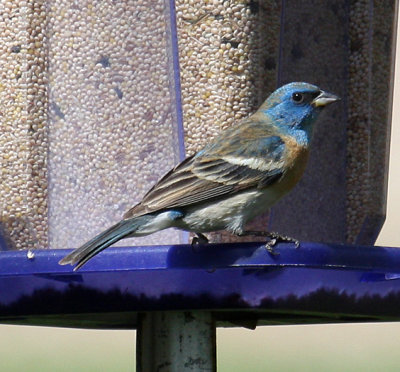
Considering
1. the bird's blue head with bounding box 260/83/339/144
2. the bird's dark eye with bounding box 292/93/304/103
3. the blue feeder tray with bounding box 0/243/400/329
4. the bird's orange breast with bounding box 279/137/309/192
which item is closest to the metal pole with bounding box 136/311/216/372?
the blue feeder tray with bounding box 0/243/400/329

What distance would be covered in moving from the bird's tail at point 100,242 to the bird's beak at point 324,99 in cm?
112

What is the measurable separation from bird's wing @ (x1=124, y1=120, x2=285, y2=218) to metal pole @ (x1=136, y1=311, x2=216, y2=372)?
1.52ft

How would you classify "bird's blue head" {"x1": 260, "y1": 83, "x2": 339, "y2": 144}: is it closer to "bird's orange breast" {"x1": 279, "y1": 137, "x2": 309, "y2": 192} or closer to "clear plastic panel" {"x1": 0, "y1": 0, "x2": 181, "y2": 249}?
"bird's orange breast" {"x1": 279, "y1": 137, "x2": 309, "y2": 192}

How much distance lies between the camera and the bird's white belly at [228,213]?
536cm

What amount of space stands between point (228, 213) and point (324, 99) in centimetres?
78

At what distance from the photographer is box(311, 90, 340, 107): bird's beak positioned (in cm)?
573

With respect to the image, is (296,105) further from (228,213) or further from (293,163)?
(228,213)

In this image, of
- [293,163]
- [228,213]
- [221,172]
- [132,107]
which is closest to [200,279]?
[228,213]

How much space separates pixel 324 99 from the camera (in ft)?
18.9

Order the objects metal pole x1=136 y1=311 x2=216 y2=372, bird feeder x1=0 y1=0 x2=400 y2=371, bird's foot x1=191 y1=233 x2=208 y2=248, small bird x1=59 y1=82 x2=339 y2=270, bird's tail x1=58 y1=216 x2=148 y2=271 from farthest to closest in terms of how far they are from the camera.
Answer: bird feeder x1=0 y1=0 x2=400 y2=371, bird's foot x1=191 y1=233 x2=208 y2=248, small bird x1=59 y1=82 x2=339 y2=270, metal pole x1=136 y1=311 x2=216 y2=372, bird's tail x1=58 y1=216 x2=148 y2=271

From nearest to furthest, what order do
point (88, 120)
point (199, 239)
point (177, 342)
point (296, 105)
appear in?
point (177, 342) < point (199, 239) < point (88, 120) < point (296, 105)

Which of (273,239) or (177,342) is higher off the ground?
(273,239)

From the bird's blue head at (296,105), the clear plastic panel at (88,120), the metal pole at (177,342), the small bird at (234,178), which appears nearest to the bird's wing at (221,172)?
the small bird at (234,178)

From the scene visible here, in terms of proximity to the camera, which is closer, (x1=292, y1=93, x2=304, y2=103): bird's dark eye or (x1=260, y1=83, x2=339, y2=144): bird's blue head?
(x1=260, y1=83, x2=339, y2=144): bird's blue head
